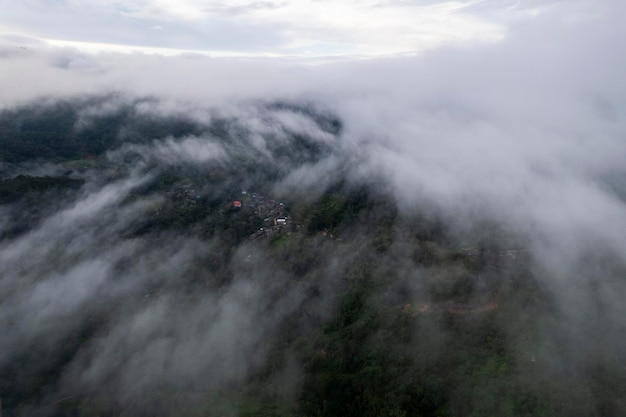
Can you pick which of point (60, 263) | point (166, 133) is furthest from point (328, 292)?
point (166, 133)

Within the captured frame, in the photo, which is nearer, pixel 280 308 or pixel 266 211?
pixel 280 308

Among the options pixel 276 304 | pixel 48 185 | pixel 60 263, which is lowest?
pixel 276 304

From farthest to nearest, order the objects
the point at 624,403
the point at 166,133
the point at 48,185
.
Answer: the point at 166,133, the point at 48,185, the point at 624,403

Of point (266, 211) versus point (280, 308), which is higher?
point (266, 211)

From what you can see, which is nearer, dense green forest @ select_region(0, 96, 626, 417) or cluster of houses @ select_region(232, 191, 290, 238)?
dense green forest @ select_region(0, 96, 626, 417)

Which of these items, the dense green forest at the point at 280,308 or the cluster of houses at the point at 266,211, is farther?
the cluster of houses at the point at 266,211

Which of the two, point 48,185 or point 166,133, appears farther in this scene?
point 166,133

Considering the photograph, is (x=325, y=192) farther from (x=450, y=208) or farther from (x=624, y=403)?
(x=624, y=403)

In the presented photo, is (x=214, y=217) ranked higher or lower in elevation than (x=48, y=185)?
lower
